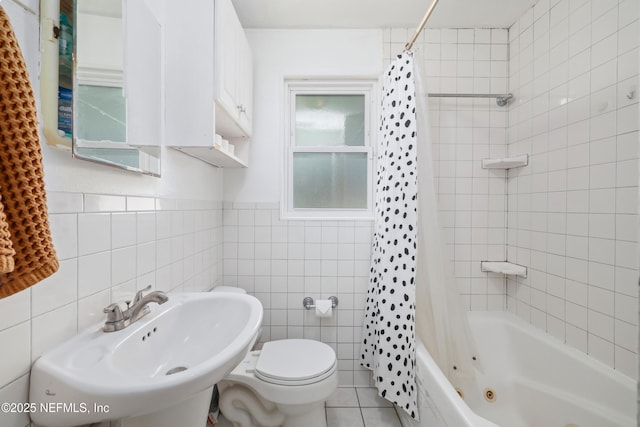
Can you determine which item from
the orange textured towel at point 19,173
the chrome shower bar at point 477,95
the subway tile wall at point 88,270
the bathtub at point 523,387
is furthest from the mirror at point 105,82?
the chrome shower bar at point 477,95

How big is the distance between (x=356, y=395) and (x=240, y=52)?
2.20 meters

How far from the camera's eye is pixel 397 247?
1.45 metres

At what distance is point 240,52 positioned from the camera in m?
1.46

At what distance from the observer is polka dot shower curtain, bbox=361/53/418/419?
137cm

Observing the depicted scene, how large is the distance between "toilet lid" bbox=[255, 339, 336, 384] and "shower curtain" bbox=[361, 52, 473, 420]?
0.34 metres

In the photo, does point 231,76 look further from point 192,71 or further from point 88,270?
point 88,270

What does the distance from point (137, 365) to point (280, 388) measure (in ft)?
2.20

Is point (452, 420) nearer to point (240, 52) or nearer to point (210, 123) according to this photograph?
point (210, 123)

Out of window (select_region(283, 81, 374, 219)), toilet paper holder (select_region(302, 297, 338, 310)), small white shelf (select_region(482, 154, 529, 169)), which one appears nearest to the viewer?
small white shelf (select_region(482, 154, 529, 169))

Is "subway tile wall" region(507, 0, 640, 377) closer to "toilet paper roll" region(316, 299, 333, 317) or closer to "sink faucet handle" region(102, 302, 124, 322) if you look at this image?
"toilet paper roll" region(316, 299, 333, 317)

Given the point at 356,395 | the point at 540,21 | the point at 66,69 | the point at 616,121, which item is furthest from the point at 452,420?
the point at 540,21

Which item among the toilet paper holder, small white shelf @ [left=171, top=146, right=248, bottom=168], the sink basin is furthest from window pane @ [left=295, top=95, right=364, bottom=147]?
the sink basin

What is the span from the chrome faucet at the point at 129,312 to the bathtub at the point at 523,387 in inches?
44.6

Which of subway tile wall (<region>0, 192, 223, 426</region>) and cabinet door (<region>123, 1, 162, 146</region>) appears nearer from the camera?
subway tile wall (<region>0, 192, 223, 426</region>)
